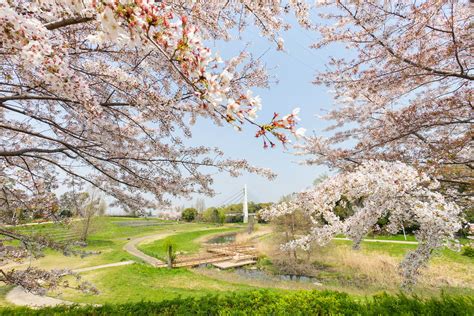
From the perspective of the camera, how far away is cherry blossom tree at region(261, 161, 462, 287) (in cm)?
454

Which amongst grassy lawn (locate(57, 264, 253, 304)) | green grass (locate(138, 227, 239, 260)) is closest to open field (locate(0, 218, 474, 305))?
grassy lawn (locate(57, 264, 253, 304))

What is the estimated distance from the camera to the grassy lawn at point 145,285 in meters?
9.07

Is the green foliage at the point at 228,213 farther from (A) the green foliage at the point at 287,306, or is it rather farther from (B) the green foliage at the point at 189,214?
(A) the green foliage at the point at 287,306

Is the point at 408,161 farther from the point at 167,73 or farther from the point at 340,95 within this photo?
the point at 167,73

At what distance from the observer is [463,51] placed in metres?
4.25

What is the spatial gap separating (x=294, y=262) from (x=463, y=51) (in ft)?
46.0

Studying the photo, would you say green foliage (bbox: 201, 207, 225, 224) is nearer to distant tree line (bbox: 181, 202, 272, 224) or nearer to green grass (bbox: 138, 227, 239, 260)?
distant tree line (bbox: 181, 202, 272, 224)

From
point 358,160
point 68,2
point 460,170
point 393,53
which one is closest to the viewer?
point 68,2

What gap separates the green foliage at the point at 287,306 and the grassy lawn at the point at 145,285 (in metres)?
3.67

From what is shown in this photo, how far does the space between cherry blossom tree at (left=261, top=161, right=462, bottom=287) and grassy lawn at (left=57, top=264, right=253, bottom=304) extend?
5.98 metres

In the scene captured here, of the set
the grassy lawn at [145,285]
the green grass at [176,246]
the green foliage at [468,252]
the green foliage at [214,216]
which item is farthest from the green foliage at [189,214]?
the green foliage at [468,252]

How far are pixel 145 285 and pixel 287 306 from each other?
311 inches

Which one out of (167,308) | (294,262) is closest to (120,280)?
(167,308)

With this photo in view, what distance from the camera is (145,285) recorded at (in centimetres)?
1083
